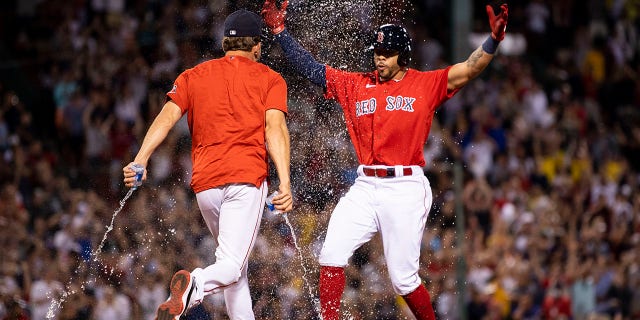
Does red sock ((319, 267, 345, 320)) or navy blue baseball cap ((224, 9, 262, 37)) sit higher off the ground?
navy blue baseball cap ((224, 9, 262, 37))

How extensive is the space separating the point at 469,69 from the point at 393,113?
63 cm

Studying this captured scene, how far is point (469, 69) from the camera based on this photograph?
26.8 ft

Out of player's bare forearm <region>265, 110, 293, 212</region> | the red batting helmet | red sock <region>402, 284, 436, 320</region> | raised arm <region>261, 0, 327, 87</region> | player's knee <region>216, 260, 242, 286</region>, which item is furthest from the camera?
raised arm <region>261, 0, 327, 87</region>

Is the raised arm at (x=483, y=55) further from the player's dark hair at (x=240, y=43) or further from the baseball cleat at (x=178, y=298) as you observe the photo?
the baseball cleat at (x=178, y=298)

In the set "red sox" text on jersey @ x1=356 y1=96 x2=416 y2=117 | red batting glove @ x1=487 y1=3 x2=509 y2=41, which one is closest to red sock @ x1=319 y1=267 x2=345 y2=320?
"red sox" text on jersey @ x1=356 y1=96 x2=416 y2=117

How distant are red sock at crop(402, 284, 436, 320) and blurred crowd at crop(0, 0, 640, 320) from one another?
1846mm

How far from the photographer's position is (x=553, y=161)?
17.1 m

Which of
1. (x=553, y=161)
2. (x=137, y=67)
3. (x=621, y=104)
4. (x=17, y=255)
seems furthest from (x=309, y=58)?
(x=621, y=104)

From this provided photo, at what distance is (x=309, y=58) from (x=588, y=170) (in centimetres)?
952

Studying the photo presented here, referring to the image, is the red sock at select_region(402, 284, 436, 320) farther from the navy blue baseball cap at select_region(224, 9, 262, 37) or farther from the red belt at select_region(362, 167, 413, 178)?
the navy blue baseball cap at select_region(224, 9, 262, 37)

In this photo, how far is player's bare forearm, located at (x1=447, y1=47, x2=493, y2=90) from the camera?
8055 millimetres

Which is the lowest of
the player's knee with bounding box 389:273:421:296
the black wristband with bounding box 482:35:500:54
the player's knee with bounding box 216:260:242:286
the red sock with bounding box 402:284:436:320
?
the red sock with bounding box 402:284:436:320

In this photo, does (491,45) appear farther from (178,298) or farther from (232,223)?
(178,298)

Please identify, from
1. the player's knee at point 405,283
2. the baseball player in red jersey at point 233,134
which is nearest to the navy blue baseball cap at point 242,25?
the baseball player in red jersey at point 233,134
